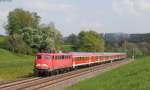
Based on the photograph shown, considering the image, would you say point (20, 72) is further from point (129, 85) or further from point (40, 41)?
point (40, 41)

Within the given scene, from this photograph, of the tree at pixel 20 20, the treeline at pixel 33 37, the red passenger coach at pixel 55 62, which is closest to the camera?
the red passenger coach at pixel 55 62

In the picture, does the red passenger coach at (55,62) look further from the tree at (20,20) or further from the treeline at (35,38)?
the tree at (20,20)

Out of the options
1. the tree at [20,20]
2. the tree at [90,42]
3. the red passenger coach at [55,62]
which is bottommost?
the red passenger coach at [55,62]

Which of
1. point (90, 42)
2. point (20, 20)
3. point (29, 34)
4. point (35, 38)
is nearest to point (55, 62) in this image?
point (35, 38)

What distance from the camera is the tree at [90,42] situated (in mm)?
169750

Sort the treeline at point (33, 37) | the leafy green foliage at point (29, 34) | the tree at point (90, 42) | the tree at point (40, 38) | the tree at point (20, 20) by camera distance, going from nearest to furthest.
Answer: the leafy green foliage at point (29, 34), the treeline at point (33, 37), the tree at point (40, 38), the tree at point (20, 20), the tree at point (90, 42)

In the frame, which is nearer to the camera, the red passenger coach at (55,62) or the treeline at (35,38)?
the red passenger coach at (55,62)

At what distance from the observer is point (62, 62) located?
2040 inches

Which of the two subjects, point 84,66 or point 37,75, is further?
point 84,66

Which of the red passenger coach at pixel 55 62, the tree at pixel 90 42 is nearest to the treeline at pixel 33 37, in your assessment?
the tree at pixel 90 42

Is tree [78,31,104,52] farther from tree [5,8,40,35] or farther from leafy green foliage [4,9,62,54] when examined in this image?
tree [5,8,40,35]

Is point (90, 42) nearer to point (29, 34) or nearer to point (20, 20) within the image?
point (20, 20)

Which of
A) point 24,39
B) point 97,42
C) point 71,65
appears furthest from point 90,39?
point 71,65

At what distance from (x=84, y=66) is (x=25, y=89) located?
43904 millimetres
